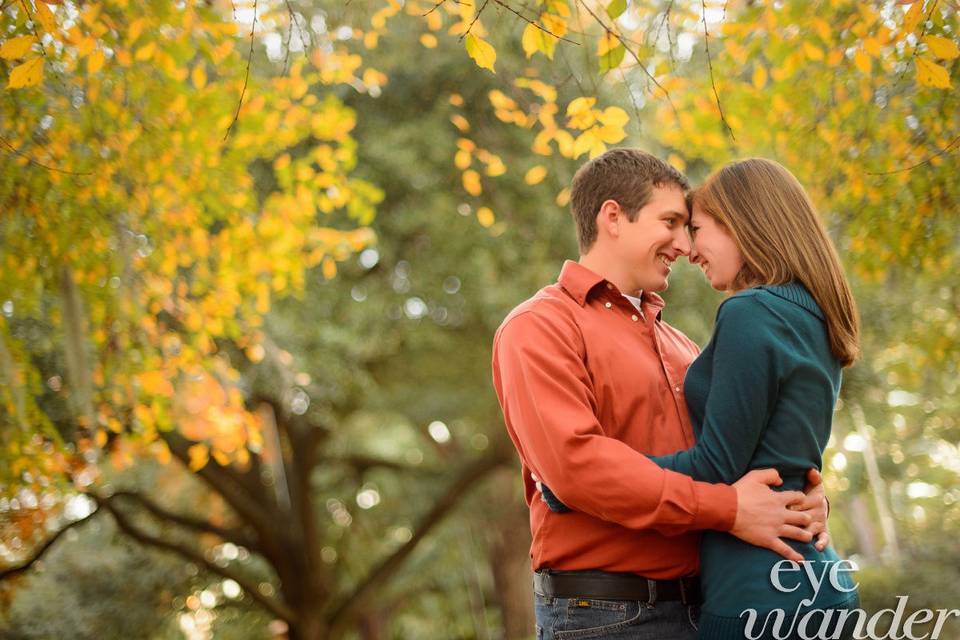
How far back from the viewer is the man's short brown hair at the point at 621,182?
2666 millimetres

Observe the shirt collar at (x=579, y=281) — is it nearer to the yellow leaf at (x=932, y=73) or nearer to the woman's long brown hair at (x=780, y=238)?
the woman's long brown hair at (x=780, y=238)

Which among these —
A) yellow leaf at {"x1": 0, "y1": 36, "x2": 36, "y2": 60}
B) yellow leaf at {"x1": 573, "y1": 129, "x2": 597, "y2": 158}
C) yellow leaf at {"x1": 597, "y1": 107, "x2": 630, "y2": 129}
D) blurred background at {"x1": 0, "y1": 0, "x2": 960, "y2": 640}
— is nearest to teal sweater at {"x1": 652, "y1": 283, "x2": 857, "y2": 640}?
blurred background at {"x1": 0, "y1": 0, "x2": 960, "y2": 640}

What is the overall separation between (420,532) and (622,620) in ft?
28.3

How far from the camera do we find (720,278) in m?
2.62

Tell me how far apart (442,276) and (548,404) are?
6.53 metres

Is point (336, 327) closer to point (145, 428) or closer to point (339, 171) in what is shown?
point (339, 171)

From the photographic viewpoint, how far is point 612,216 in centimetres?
269

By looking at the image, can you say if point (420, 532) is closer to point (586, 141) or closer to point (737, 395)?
point (586, 141)

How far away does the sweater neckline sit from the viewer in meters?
2.40

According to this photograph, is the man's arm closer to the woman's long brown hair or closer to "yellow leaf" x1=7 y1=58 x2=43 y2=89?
the woman's long brown hair

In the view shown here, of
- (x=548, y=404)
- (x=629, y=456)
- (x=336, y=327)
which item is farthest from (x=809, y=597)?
(x=336, y=327)

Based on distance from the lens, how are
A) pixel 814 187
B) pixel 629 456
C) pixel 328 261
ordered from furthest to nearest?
pixel 328 261, pixel 814 187, pixel 629 456

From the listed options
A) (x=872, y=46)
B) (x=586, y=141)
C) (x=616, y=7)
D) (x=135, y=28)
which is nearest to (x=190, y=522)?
(x=135, y=28)

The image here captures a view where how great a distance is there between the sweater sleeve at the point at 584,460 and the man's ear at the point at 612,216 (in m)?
0.40
